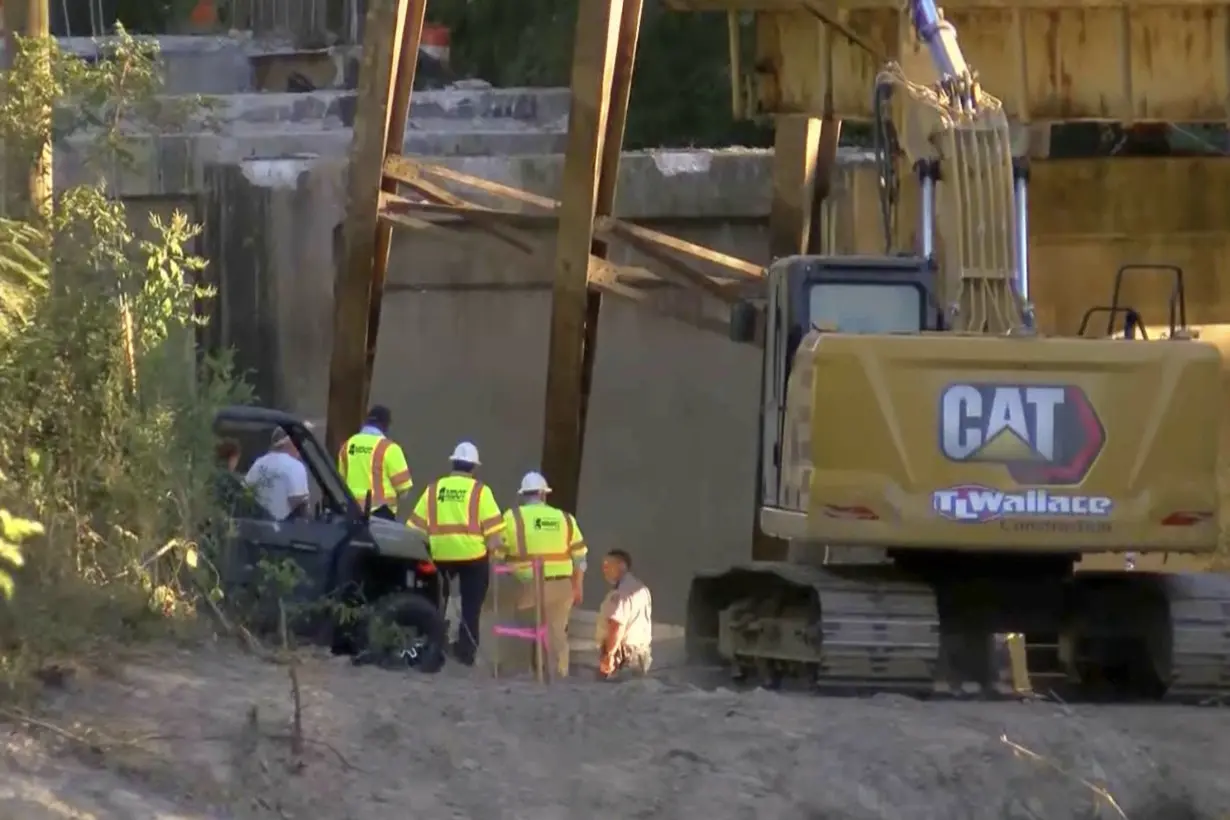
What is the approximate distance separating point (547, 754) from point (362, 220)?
997 centimetres

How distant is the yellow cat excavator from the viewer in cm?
1072

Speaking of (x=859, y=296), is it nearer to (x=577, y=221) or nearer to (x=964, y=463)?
(x=964, y=463)

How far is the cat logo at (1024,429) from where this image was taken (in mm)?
10719

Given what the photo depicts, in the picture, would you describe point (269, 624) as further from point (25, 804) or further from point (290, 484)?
point (25, 804)

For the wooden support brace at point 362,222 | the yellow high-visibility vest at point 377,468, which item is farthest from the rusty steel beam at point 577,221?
the yellow high-visibility vest at point 377,468

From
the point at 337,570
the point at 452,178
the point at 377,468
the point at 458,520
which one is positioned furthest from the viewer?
the point at 452,178

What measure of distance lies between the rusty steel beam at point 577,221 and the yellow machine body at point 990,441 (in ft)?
20.3

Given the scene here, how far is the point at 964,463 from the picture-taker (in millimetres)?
10727

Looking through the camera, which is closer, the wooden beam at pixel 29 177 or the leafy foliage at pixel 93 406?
the leafy foliage at pixel 93 406

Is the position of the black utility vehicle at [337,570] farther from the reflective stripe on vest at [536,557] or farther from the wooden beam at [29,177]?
the wooden beam at [29,177]

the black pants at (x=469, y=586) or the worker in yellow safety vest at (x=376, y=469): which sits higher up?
the worker in yellow safety vest at (x=376, y=469)

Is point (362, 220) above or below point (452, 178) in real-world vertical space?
below

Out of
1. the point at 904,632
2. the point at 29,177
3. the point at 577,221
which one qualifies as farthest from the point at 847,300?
the point at 577,221

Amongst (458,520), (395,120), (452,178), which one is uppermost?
(395,120)
